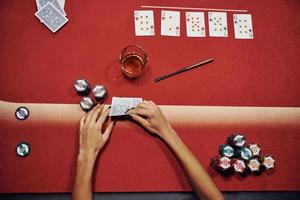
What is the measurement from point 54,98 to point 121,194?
2.68ft

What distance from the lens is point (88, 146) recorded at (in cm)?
212

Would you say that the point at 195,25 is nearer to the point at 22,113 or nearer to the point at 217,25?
the point at 217,25

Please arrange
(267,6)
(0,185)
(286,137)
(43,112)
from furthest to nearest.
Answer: (267,6) → (286,137) → (43,112) → (0,185)

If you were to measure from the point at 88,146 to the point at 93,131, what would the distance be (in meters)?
0.11

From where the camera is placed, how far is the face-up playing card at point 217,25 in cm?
249

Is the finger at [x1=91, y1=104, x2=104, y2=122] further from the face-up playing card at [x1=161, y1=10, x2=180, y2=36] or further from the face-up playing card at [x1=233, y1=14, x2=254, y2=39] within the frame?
the face-up playing card at [x1=233, y1=14, x2=254, y2=39]

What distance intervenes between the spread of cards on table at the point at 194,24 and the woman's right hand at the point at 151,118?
1.93 feet

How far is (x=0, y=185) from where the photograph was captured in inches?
81.8

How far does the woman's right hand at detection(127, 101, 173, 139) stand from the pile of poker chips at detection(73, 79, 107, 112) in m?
0.24

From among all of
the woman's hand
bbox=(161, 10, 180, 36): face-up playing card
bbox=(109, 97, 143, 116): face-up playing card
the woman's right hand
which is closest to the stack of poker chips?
the woman's right hand

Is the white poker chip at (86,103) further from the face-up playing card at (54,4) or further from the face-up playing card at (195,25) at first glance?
the face-up playing card at (195,25)

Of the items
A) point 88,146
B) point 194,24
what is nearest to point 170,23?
point 194,24

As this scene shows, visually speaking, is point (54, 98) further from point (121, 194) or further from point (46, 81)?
point (121, 194)

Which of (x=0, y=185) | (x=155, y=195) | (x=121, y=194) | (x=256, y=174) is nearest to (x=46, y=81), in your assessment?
(x=0, y=185)
